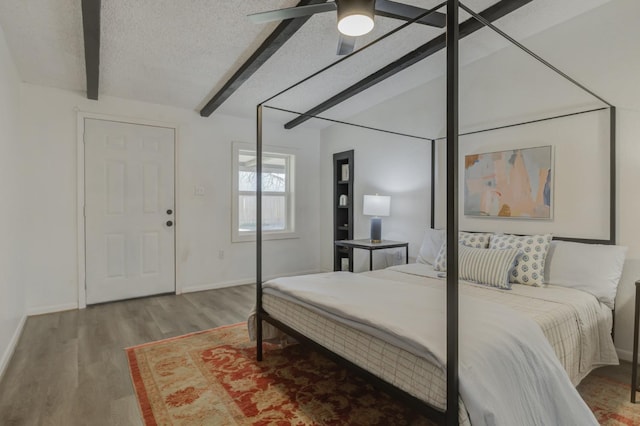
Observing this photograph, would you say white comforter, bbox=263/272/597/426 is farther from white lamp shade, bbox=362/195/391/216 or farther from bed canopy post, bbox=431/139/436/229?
white lamp shade, bbox=362/195/391/216

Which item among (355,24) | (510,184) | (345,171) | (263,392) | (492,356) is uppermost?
(355,24)

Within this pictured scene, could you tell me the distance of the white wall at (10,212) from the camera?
243 cm

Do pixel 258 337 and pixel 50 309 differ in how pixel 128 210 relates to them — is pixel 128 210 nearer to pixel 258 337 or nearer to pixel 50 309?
pixel 50 309

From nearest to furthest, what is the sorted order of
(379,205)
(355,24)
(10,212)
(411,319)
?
(411,319) < (355,24) < (10,212) < (379,205)

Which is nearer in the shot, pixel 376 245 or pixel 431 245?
pixel 431 245

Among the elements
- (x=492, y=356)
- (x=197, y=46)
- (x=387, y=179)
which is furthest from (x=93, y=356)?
(x=387, y=179)

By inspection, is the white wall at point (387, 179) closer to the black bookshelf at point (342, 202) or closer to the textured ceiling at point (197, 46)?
the black bookshelf at point (342, 202)

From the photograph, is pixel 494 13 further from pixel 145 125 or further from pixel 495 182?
pixel 145 125

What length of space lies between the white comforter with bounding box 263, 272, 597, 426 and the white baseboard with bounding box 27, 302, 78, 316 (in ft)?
10.9

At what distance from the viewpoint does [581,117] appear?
2689mm

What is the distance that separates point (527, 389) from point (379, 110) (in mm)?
3786

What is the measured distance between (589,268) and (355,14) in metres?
2.31

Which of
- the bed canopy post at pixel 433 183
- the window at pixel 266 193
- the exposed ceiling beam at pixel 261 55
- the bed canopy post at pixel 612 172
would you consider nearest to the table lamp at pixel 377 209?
the bed canopy post at pixel 433 183

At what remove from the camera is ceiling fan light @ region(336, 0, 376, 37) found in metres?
1.62
